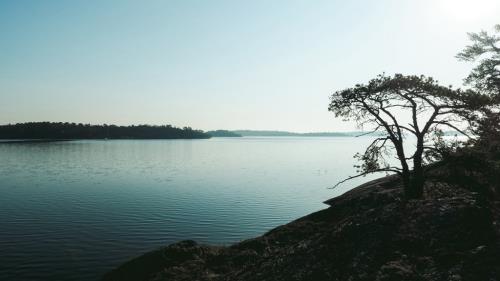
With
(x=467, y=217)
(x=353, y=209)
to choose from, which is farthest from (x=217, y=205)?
(x=467, y=217)

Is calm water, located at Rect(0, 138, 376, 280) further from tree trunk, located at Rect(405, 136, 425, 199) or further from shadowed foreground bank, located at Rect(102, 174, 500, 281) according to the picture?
tree trunk, located at Rect(405, 136, 425, 199)

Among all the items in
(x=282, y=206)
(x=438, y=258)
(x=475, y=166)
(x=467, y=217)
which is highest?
(x=475, y=166)

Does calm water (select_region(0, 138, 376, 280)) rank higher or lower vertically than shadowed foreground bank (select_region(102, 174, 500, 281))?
lower

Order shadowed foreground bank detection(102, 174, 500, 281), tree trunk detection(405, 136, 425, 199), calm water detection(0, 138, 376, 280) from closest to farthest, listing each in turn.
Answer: shadowed foreground bank detection(102, 174, 500, 281) < tree trunk detection(405, 136, 425, 199) < calm water detection(0, 138, 376, 280)

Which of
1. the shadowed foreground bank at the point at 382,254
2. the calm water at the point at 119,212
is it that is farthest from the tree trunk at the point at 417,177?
the calm water at the point at 119,212

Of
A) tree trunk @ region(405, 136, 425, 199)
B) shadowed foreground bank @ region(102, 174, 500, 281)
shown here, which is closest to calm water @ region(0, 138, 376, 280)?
shadowed foreground bank @ region(102, 174, 500, 281)

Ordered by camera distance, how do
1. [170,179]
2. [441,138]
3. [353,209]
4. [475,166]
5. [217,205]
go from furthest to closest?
1. [170,179]
2. [217,205]
3. [353,209]
4. [441,138]
5. [475,166]

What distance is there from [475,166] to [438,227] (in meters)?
7.19

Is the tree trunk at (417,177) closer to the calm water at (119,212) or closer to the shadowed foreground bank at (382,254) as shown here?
the shadowed foreground bank at (382,254)

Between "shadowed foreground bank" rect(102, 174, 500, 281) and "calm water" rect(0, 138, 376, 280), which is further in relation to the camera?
"calm water" rect(0, 138, 376, 280)

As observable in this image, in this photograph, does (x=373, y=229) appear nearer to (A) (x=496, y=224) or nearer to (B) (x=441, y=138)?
(A) (x=496, y=224)

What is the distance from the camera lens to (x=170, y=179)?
252ft

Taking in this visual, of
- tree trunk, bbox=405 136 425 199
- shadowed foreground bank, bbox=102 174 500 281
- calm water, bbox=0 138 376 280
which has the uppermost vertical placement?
tree trunk, bbox=405 136 425 199

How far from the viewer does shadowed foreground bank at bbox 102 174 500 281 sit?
1595 cm
